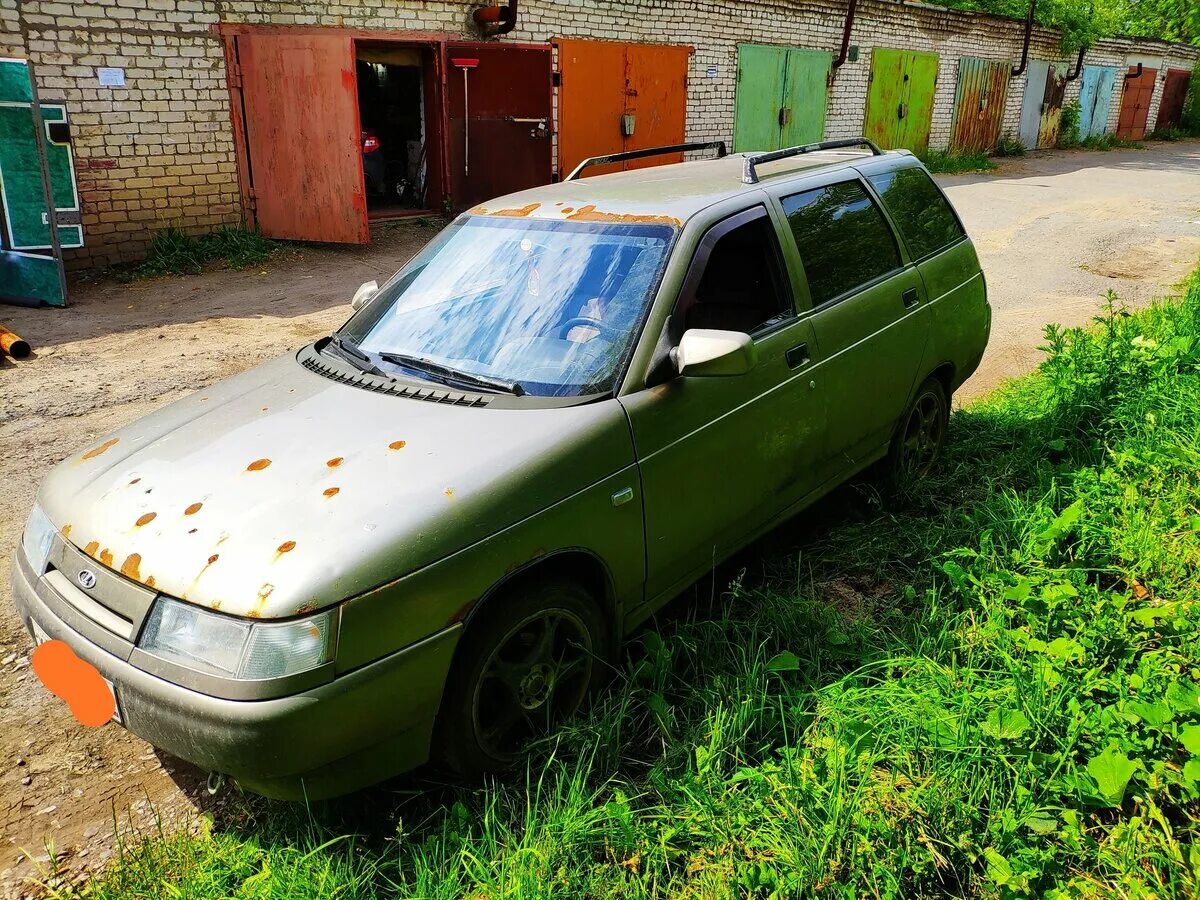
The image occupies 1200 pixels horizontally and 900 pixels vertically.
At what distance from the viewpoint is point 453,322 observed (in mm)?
3055

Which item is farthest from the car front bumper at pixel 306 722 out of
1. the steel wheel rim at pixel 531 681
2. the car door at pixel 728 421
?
the car door at pixel 728 421

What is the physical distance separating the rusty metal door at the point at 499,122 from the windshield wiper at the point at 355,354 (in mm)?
10329

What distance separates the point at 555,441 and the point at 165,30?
31.6 feet

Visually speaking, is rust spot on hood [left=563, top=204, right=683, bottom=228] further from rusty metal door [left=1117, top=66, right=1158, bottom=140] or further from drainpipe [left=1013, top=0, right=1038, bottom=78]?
rusty metal door [left=1117, top=66, right=1158, bottom=140]

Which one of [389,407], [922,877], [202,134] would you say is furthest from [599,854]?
[202,134]

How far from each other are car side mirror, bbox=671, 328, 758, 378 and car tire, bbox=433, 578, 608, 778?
750 mm

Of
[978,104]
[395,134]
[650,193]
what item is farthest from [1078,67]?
[650,193]

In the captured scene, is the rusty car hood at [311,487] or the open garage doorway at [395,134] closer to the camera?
the rusty car hood at [311,487]

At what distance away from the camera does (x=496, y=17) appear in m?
12.1

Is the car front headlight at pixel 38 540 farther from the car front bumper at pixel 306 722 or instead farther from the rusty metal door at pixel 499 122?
the rusty metal door at pixel 499 122

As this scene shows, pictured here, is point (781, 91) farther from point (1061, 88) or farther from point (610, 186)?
point (610, 186)

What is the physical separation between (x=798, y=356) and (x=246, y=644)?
2.14m

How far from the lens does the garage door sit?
522 inches

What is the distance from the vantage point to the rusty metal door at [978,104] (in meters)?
21.9
